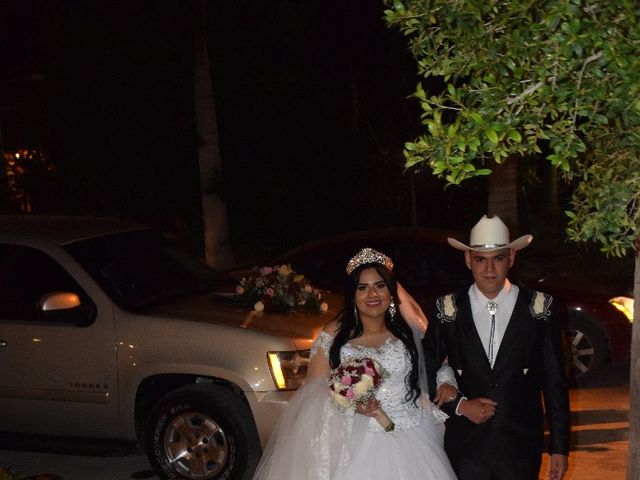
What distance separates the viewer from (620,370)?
384 inches

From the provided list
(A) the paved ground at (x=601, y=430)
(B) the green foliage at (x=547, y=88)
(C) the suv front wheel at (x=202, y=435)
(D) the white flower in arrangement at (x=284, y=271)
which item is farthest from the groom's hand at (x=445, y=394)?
(D) the white flower in arrangement at (x=284, y=271)

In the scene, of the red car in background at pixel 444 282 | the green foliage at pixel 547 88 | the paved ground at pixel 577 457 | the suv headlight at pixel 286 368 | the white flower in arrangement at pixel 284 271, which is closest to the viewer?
the green foliage at pixel 547 88

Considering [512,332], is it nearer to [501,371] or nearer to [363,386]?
[501,371]

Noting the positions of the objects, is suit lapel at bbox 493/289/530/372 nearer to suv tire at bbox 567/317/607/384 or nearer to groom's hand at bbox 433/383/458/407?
groom's hand at bbox 433/383/458/407

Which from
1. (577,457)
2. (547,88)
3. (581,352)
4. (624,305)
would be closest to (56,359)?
(577,457)

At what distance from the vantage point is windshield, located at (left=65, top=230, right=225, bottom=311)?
6.92 meters

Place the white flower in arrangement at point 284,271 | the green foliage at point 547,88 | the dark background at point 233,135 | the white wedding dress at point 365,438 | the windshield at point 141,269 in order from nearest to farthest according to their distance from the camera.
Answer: the green foliage at point 547,88 → the white wedding dress at point 365,438 → the windshield at point 141,269 → the white flower in arrangement at point 284,271 → the dark background at point 233,135

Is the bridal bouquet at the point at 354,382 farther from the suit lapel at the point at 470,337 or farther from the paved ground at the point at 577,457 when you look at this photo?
the paved ground at the point at 577,457

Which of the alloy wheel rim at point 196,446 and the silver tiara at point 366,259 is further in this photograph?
the alloy wheel rim at point 196,446

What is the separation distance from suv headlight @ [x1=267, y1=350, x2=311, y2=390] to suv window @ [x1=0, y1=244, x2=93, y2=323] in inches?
66.4

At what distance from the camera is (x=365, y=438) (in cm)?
449

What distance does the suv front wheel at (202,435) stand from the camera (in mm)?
6375

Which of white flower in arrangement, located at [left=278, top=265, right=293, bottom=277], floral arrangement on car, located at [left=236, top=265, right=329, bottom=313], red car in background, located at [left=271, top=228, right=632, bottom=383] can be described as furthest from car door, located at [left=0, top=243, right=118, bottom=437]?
red car in background, located at [left=271, top=228, right=632, bottom=383]

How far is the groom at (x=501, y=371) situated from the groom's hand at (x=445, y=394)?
3cm
